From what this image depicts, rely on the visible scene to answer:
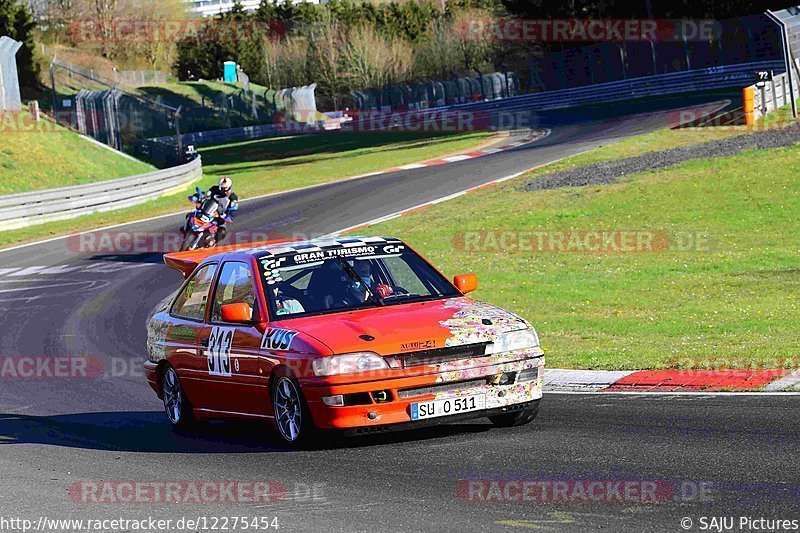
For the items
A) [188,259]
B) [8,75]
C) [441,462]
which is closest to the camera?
[441,462]

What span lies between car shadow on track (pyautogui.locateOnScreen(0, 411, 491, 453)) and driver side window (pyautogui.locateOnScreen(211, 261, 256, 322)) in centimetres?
94

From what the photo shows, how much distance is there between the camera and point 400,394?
8133mm

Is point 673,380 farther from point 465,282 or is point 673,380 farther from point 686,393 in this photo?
point 465,282

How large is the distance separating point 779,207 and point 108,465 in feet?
57.9

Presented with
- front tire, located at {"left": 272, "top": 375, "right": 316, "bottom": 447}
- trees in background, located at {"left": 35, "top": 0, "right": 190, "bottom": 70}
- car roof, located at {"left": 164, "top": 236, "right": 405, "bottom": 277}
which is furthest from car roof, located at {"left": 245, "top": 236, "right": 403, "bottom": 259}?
trees in background, located at {"left": 35, "top": 0, "right": 190, "bottom": 70}

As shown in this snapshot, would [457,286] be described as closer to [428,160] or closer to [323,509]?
[323,509]

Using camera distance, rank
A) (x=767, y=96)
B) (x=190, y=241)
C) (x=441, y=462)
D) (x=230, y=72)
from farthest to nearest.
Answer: (x=230, y=72) → (x=767, y=96) → (x=190, y=241) → (x=441, y=462)

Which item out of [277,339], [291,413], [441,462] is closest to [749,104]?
[277,339]

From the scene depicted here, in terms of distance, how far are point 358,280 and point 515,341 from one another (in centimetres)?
151

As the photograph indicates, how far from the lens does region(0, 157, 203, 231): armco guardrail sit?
3203 cm

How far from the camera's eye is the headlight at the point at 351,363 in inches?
319

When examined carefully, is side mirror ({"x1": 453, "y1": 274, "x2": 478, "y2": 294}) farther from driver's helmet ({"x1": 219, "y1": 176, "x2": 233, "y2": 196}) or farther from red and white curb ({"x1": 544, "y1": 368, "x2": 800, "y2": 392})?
driver's helmet ({"x1": 219, "y1": 176, "x2": 233, "y2": 196})

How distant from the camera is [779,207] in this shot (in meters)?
23.3

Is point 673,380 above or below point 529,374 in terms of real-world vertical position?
below
